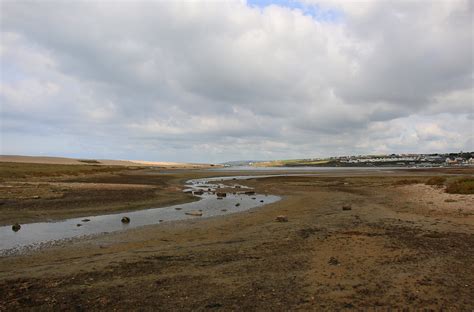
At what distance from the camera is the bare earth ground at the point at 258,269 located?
7602 millimetres

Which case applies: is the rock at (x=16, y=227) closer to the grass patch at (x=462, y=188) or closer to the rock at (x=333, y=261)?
the rock at (x=333, y=261)

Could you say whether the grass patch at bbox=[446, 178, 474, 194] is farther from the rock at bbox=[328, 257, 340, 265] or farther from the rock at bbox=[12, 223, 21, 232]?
the rock at bbox=[12, 223, 21, 232]

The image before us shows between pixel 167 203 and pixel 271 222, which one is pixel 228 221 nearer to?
pixel 271 222

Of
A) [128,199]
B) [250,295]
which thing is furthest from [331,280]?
[128,199]

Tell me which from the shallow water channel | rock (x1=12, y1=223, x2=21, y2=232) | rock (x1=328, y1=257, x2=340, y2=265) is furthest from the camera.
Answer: rock (x1=12, y1=223, x2=21, y2=232)

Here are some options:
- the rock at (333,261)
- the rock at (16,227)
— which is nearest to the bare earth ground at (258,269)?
the rock at (333,261)

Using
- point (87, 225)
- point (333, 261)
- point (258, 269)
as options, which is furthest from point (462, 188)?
point (87, 225)

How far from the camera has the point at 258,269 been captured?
9.94 meters

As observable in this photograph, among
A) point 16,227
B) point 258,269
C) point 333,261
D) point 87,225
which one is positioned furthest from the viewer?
point 87,225

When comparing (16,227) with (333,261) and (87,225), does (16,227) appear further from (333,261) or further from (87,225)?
(333,261)

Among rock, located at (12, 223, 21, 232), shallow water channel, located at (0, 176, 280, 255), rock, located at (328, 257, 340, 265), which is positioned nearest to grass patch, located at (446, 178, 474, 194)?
shallow water channel, located at (0, 176, 280, 255)

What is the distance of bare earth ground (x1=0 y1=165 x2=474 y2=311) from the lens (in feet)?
24.9

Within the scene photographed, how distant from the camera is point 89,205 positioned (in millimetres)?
26828

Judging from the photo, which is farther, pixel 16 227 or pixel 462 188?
pixel 462 188
